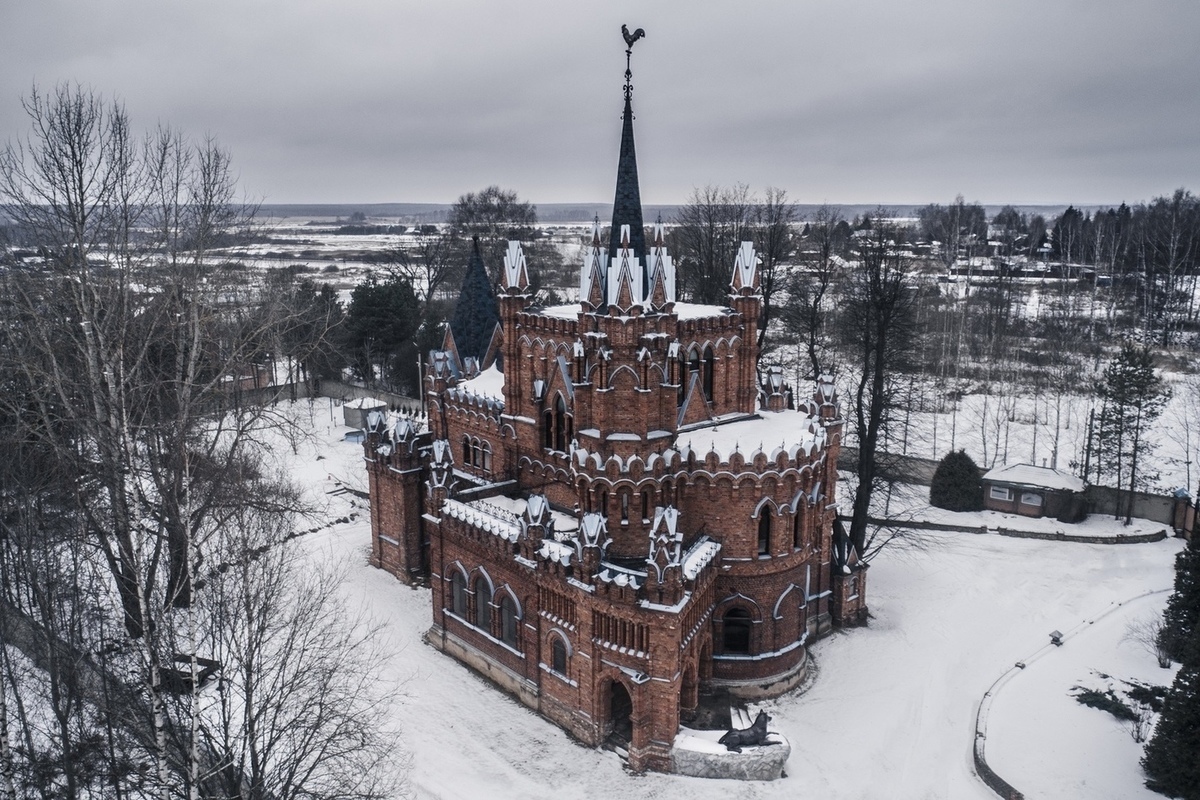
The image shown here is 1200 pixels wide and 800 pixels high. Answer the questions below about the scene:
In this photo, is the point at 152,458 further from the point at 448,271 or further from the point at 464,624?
the point at 448,271

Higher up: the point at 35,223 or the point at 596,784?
the point at 35,223

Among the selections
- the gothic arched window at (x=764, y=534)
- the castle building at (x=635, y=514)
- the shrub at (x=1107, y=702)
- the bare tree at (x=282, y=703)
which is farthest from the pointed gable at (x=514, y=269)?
the shrub at (x=1107, y=702)

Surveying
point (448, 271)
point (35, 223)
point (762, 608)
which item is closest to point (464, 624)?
point (762, 608)

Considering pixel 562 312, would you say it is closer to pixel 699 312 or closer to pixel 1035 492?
pixel 699 312

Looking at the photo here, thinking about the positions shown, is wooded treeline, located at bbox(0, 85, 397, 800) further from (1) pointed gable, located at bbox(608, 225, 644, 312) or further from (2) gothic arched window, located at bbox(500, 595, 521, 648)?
(1) pointed gable, located at bbox(608, 225, 644, 312)

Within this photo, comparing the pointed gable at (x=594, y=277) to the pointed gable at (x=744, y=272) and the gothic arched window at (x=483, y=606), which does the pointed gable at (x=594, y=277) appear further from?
the gothic arched window at (x=483, y=606)

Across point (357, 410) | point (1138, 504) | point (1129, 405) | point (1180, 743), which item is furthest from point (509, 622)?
point (1129, 405)
